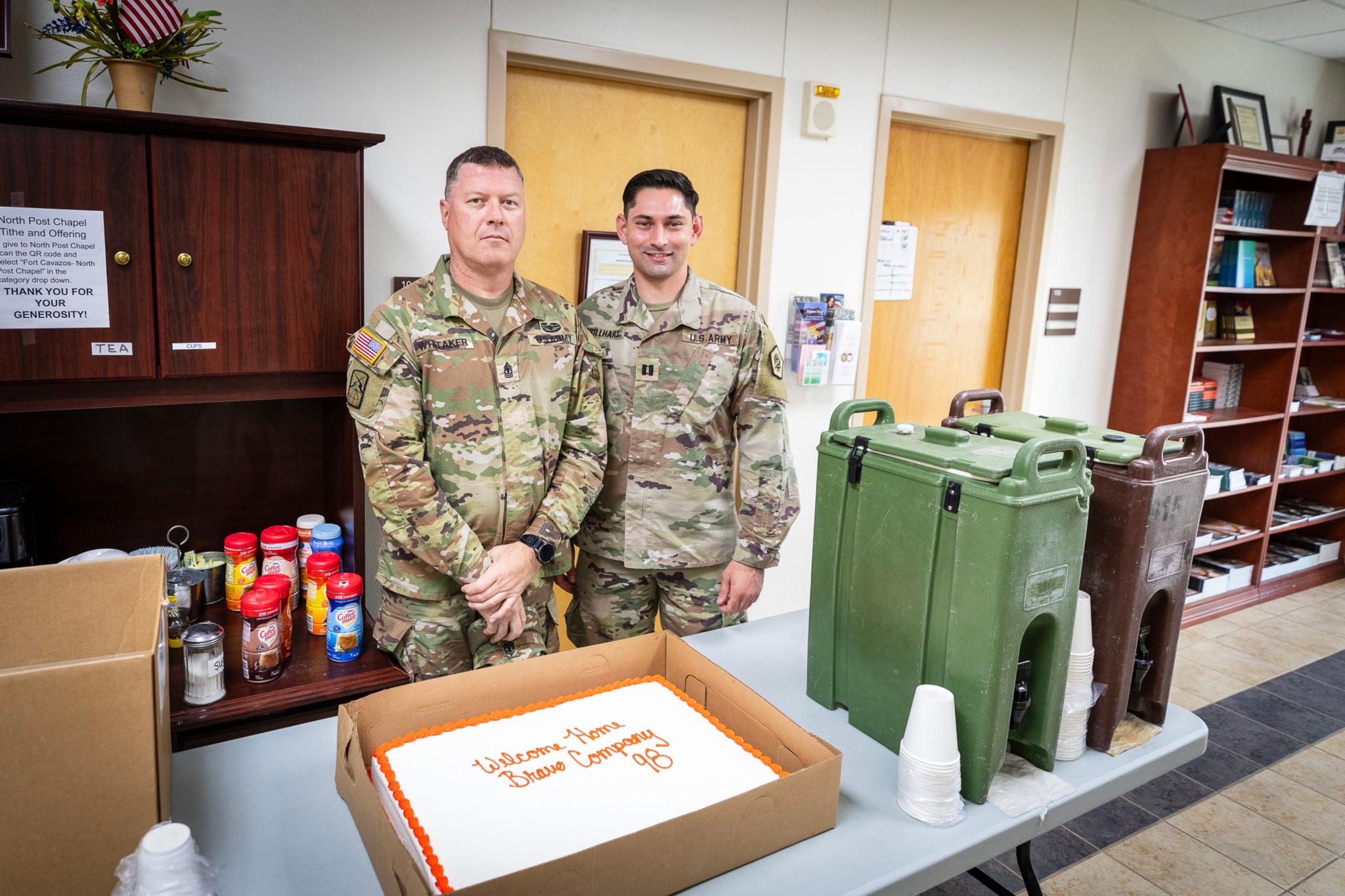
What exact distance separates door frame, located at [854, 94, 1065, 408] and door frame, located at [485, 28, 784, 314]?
47 centimetres

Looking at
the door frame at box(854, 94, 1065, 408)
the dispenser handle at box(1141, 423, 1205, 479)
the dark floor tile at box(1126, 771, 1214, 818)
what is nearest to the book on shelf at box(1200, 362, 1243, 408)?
the door frame at box(854, 94, 1065, 408)

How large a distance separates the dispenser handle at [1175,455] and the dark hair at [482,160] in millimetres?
1203

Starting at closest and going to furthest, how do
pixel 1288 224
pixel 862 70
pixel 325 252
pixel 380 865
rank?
pixel 380 865 < pixel 325 252 < pixel 862 70 < pixel 1288 224

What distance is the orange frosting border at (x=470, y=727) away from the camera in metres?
0.90

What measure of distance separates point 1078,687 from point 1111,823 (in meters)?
1.70

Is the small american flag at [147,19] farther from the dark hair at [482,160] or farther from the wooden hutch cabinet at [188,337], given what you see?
the dark hair at [482,160]

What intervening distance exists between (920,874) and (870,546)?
44cm

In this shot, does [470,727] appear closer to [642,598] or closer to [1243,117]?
[642,598]

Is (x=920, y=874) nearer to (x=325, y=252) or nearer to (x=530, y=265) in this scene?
(x=325, y=252)

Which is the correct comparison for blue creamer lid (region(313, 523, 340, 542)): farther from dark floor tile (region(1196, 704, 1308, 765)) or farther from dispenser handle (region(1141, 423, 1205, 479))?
dark floor tile (region(1196, 704, 1308, 765))

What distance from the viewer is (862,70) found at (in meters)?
3.00

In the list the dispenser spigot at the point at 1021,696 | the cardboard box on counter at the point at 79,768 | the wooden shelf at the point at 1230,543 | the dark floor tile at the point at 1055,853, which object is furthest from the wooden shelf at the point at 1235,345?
the cardboard box on counter at the point at 79,768

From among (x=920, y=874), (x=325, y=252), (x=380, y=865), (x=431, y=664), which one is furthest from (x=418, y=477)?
(x=920, y=874)

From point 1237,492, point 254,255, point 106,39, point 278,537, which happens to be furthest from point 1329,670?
point 106,39
